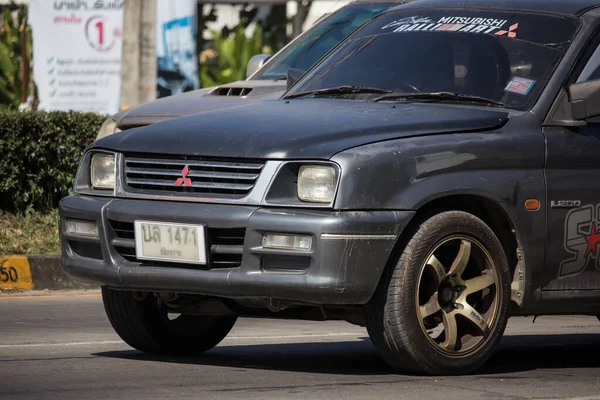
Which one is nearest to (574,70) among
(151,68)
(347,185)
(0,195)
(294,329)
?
(347,185)

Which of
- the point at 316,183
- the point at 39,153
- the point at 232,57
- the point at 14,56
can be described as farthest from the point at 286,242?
the point at 232,57

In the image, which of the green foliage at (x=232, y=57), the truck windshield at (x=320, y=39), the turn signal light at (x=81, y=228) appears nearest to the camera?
the turn signal light at (x=81, y=228)

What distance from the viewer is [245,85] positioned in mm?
10359

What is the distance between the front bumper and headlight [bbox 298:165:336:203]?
0.24 feet

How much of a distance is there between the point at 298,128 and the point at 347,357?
5.20 feet

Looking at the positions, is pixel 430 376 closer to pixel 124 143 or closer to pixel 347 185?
pixel 347 185

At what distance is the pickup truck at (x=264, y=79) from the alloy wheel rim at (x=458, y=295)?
11.9 feet

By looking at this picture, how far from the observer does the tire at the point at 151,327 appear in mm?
6887

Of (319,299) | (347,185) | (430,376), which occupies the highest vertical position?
(347,185)

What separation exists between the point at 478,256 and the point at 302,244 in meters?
0.89

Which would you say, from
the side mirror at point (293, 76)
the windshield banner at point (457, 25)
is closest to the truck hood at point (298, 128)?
the windshield banner at point (457, 25)

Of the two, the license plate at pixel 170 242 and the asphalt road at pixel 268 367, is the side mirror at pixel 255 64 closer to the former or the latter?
the asphalt road at pixel 268 367

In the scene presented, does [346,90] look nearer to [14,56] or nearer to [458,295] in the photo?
[458,295]

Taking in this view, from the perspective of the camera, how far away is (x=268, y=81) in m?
10.7
